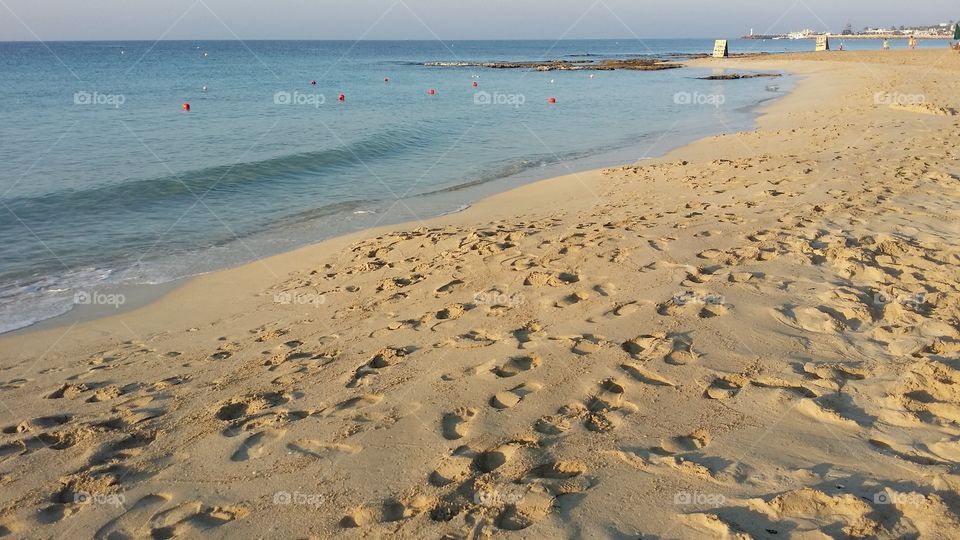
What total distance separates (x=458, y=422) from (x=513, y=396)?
0.42 meters

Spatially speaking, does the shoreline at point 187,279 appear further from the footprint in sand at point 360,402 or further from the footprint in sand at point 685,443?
the footprint in sand at point 685,443

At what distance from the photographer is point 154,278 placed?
26.7 feet

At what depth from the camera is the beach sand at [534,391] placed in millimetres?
3016

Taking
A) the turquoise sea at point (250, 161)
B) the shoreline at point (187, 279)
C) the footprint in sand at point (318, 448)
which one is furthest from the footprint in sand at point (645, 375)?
the turquoise sea at point (250, 161)

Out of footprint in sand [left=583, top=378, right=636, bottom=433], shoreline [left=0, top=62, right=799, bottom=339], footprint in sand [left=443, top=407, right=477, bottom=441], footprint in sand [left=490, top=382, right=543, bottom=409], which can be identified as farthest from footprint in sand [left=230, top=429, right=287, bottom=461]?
shoreline [left=0, top=62, right=799, bottom=339]

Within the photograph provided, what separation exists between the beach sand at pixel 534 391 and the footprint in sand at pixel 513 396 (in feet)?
0.07

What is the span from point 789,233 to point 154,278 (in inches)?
307

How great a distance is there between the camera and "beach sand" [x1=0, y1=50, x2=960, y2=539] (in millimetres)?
3016

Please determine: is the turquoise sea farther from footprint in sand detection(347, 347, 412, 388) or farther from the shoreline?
footprint in sand detection(347, 347, 412, 388)

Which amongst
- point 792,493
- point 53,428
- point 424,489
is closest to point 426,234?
point 53,428

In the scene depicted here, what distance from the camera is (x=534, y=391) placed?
404 cm

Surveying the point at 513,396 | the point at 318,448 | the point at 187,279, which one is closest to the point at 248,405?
the point at 318,448

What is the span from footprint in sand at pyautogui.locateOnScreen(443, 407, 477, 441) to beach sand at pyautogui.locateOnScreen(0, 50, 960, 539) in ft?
0.10

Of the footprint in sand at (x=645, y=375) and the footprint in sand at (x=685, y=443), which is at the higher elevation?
the footprint in sand at (x=645, y=375)
